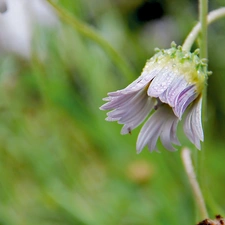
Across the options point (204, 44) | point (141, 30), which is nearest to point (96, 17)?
point (141, 30)

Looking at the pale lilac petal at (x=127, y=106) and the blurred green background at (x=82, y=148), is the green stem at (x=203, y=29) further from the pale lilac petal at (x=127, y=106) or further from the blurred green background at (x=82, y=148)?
the blurred green background at (x=82, y=148)

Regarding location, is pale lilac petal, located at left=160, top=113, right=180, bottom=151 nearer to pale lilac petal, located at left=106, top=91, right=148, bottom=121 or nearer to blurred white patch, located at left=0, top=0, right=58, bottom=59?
pale lilac petal, located at left=106, top=91, right=148, bottom=121

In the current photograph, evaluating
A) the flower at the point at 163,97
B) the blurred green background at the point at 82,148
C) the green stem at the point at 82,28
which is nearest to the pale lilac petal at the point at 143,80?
the flower at the point at 163,97

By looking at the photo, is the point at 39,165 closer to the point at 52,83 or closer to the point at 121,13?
the point at 52,83

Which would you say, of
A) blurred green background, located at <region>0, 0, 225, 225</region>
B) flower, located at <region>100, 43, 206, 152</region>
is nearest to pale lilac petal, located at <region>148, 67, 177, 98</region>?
flower, located at <region>100, 43, 206, 152</region>

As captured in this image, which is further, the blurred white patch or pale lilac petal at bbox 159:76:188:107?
the blurred white patch

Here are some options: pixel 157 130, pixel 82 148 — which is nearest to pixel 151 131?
pixel 157 130
